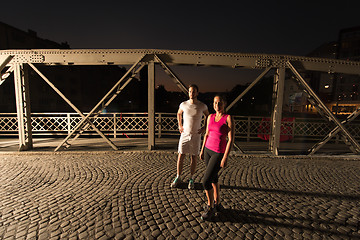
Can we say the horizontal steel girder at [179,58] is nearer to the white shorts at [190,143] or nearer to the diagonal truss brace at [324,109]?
the diagonal truss brace at [324,109]

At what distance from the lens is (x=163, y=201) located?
136 inches

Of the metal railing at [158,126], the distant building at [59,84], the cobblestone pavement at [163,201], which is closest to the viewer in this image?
the cobblestone pavement at [163,201]

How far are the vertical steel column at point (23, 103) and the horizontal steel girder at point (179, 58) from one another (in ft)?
1.31

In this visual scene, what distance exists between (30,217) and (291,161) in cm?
689

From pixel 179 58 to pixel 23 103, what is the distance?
5638 mm

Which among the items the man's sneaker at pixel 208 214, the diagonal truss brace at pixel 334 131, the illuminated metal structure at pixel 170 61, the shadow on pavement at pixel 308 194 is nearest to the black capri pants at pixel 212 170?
the man's sneaker at pixel 208 214

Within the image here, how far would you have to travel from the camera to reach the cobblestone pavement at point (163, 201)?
2684 millimetres

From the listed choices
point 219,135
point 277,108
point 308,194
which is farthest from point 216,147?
point 277,108

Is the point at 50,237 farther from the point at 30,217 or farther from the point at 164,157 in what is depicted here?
the point at 164,157

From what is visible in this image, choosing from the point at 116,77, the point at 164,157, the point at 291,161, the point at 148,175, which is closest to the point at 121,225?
the point at 148,175

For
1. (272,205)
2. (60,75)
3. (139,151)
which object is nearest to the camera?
(272,205)

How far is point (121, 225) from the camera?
2771 mm

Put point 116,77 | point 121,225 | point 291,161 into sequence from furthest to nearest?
point 116,77 → point 291,161 → point 121,225

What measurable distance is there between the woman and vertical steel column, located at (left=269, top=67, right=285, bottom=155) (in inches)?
171
